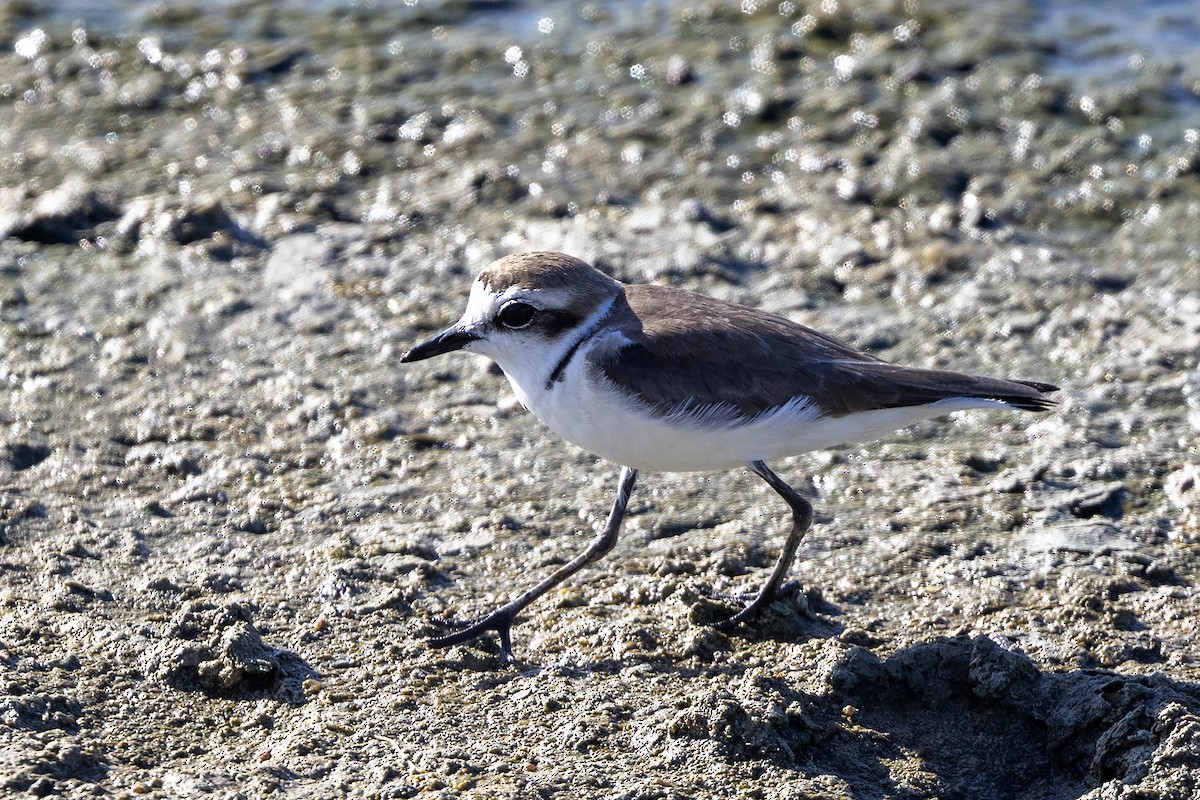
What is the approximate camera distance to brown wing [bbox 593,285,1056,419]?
16.1ft

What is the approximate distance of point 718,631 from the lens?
497cm

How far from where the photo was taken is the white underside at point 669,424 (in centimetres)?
487

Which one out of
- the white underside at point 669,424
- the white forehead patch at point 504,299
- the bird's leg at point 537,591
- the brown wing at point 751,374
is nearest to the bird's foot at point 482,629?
the bird's leg at point 537,591

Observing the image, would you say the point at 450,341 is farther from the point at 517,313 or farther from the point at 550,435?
the point at 550,435

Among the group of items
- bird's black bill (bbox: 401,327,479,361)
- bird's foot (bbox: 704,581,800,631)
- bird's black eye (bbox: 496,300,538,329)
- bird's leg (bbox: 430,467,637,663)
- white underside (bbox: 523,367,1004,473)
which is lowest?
bird's foot (bbox: 704,581,800,631)

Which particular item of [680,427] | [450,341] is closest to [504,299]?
[450,341]

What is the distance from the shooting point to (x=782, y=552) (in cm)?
516

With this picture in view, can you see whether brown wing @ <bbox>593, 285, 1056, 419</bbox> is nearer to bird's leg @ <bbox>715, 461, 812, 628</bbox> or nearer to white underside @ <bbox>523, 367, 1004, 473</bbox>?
white underside @ <bbox>523, 367, 1004, 473</bbox>

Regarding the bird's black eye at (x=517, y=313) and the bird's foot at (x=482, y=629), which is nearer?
the bird's foot at (x=482, y=629)

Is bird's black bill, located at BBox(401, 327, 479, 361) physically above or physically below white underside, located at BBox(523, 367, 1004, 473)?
above

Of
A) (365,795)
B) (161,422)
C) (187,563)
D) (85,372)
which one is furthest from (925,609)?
(85,372)

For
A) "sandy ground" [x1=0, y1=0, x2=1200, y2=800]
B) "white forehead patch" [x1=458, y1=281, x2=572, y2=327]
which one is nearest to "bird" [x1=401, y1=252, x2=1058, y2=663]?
"white forehead patch" [x1=458, y1=281, x2=572, y2=327]

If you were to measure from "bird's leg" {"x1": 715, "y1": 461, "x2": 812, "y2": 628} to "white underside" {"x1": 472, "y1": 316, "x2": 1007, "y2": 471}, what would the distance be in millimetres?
83

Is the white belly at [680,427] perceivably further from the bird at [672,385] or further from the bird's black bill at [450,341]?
the bird's black bill at [450,341]
